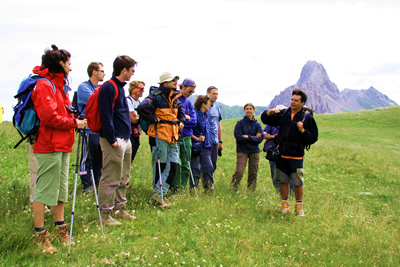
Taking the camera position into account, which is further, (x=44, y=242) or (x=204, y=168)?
(x=204, y=168)

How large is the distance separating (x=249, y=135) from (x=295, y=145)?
2188mm

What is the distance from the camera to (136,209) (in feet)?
21.4

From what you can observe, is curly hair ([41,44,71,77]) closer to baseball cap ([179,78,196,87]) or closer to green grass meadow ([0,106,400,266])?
green grass meadow ([0,106,400,266])

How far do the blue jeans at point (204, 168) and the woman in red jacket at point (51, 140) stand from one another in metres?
4.27

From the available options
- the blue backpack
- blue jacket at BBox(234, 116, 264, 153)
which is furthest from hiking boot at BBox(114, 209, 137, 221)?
blue jacket at BBox(234, 116, 264, 153)

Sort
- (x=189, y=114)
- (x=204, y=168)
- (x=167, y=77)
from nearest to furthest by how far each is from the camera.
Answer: (x=167, y=77)
(x=189, y=114)
(x=204, y=168)

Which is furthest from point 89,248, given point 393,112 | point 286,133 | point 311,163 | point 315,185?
point 393,112

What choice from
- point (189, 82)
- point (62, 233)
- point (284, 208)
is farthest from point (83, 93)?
point (284, 208)

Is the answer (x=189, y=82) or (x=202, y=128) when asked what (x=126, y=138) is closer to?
(x=189, y=82)

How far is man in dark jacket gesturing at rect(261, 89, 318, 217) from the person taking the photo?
7547 millimetres

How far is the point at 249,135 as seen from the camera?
31.5 feet

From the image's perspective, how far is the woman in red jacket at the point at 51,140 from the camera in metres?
4.45

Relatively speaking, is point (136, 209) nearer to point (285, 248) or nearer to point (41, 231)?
point (41, 231)

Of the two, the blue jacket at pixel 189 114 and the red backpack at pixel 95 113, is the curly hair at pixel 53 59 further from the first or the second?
the blue jacket at pixel 189 114
